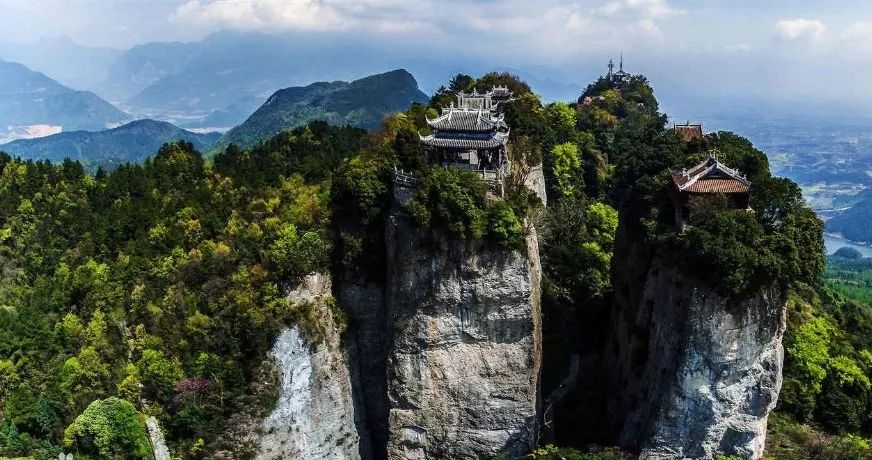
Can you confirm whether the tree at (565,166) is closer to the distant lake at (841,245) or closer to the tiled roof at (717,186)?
the tiled roof at (717,186)

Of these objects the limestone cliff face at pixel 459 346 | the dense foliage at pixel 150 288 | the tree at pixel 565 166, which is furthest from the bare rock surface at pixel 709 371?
the tree at pixel 565 166

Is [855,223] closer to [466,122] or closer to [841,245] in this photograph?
[841,245]

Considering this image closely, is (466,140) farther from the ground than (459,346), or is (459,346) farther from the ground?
(466,140)

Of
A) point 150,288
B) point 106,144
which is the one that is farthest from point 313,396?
point 106,144

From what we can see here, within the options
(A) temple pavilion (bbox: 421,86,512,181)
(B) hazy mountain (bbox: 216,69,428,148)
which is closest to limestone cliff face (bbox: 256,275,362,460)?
(A) temple pavilion (bbox: 421,86,512,181)

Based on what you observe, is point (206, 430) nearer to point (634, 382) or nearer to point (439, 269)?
point (439, 269)

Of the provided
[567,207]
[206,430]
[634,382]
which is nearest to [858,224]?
[567,207]
